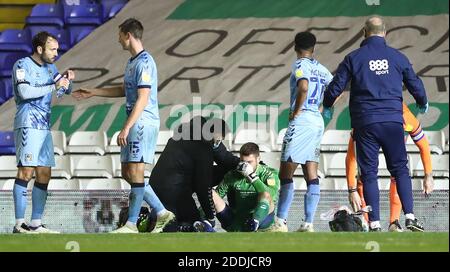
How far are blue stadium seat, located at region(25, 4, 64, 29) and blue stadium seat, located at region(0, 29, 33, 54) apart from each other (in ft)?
1.20

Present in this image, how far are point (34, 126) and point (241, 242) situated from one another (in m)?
2.71

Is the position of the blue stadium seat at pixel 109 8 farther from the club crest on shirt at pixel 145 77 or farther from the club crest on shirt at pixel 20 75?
the club crest on shirt at pixel 145 77

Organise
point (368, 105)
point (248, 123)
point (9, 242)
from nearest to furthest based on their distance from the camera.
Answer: point (9, 242) < point (368, 105) < point (248, 123)

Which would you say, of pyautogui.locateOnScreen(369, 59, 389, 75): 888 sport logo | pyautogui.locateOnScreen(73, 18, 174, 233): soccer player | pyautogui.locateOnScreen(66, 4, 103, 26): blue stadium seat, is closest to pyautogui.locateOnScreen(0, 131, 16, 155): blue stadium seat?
pyautogui.locateOnScreen(66, 4, 103, 26): blue stadium seat

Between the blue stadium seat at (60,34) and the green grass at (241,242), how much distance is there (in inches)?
394

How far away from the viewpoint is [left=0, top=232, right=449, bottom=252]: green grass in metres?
7.51

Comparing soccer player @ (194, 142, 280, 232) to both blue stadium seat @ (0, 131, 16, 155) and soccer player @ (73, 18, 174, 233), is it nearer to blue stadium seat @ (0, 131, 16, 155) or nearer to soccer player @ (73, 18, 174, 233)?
soccer player @ (73, 18, 174, 233)

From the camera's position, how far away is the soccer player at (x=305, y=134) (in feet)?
31.5

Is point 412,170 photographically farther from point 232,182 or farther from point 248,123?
point 232,182

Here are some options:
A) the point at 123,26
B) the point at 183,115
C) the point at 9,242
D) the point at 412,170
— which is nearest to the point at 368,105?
the point at 123,26

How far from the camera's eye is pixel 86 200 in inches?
457

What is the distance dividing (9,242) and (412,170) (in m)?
7.16

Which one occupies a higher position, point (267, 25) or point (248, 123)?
point (267, 25)

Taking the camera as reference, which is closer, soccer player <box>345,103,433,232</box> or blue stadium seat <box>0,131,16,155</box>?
soccer player <box>345,103,433,232</box>
